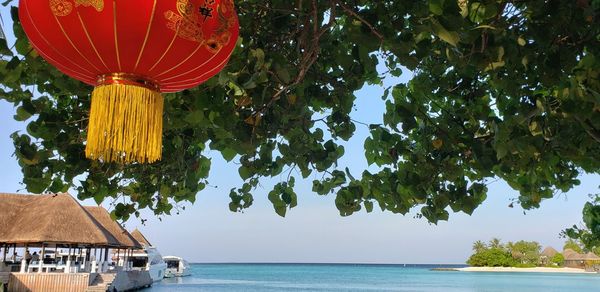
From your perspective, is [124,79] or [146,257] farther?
[146,257]

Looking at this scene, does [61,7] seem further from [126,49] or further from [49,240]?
[49,240]

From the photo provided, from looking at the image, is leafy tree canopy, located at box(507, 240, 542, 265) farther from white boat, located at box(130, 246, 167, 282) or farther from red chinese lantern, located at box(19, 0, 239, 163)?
red chinese lantern, located at box(19, 0, 239, 163)

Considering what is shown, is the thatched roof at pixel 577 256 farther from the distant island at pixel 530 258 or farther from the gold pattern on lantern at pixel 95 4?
the gold pattern on lantern at pixel 95 4

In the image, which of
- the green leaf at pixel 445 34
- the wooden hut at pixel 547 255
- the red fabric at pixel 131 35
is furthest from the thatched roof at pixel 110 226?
the wooden hut at pixel 547 255

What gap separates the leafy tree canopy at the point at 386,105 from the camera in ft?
6.64

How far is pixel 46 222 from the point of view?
640 inches

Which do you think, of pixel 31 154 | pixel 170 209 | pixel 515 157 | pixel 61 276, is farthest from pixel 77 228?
pixel 515 157

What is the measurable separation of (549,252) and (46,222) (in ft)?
203

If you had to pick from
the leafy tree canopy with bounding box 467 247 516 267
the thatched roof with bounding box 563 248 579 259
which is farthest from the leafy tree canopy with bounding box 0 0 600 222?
the thatched roof with bounding box 563 248 579 259

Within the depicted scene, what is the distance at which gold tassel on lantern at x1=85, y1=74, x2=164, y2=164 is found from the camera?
1579 millimetres

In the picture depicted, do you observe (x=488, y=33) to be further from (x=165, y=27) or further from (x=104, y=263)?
(x=104, y=263)

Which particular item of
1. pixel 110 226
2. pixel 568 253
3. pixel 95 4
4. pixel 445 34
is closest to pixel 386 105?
pixel 445 34

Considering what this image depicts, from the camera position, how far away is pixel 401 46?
2.06 m

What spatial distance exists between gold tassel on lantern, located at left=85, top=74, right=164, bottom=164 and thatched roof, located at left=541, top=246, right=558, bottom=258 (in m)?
69.5
